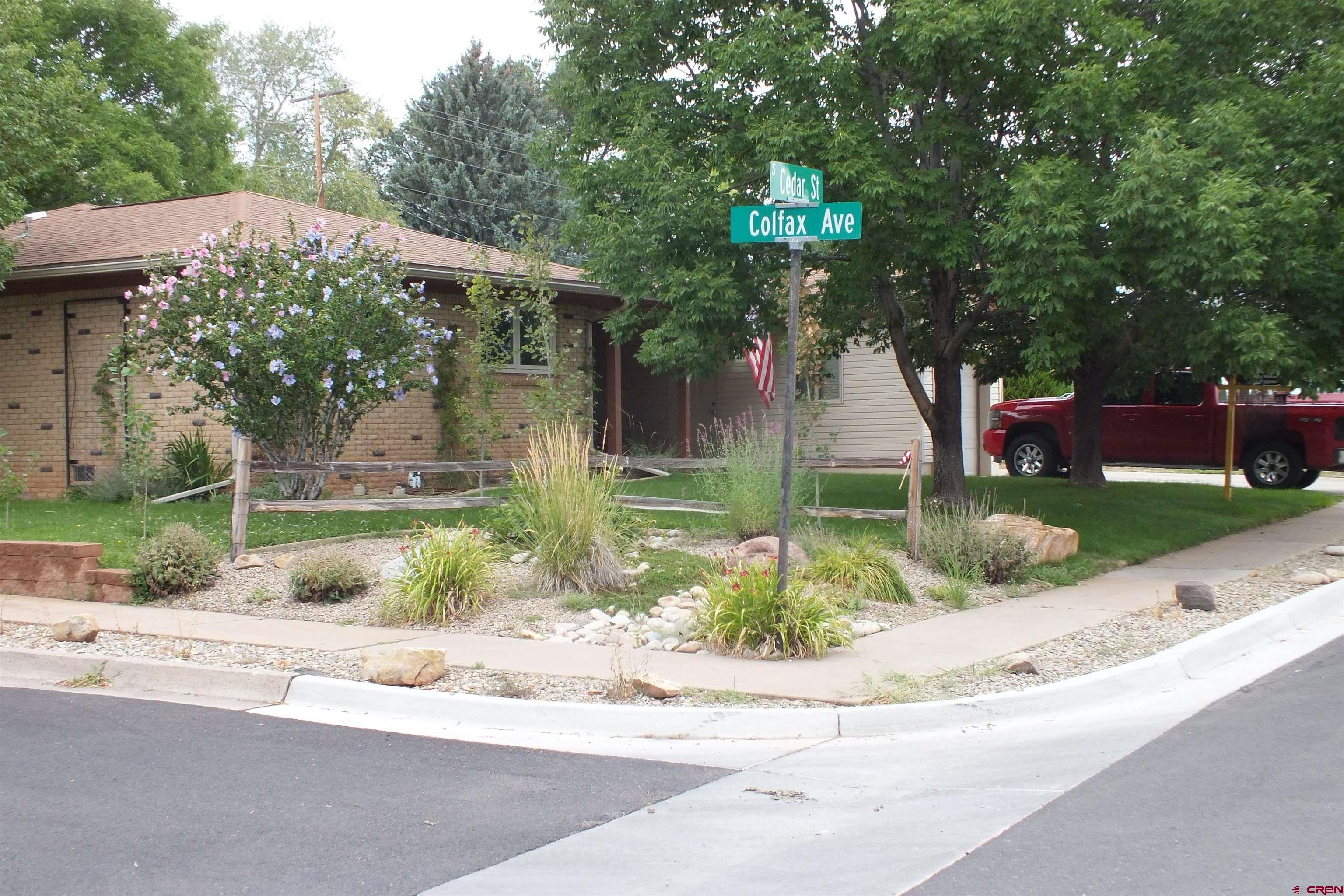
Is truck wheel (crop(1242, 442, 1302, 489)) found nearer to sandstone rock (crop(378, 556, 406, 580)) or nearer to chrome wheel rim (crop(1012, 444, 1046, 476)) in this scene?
chrome wheel rim (crop(1012, 444, 1046, 476))

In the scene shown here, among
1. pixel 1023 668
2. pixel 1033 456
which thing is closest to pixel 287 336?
pixel 1023 668

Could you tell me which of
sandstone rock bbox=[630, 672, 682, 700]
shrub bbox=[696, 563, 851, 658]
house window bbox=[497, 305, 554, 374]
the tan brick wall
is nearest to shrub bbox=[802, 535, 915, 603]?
shrub bbox=[696, 563, 851, 658]

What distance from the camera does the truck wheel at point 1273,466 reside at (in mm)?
19188

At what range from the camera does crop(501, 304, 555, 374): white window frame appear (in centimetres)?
1891

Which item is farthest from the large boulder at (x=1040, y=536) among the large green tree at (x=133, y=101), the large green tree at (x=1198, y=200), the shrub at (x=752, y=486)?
the large green tree at (x=133, y=101)

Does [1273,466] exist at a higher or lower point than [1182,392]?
lower

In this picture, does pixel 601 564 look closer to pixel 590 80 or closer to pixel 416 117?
pixel 590 80

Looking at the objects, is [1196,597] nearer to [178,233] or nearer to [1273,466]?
[1273,466]

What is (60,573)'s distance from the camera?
10.6 m

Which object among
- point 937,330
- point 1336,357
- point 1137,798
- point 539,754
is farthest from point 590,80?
point 1137,798

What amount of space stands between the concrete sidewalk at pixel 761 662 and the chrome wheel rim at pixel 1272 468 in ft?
29.8

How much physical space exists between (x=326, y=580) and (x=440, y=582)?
1265mm

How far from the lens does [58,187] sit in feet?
83.5

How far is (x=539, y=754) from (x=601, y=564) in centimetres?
406
